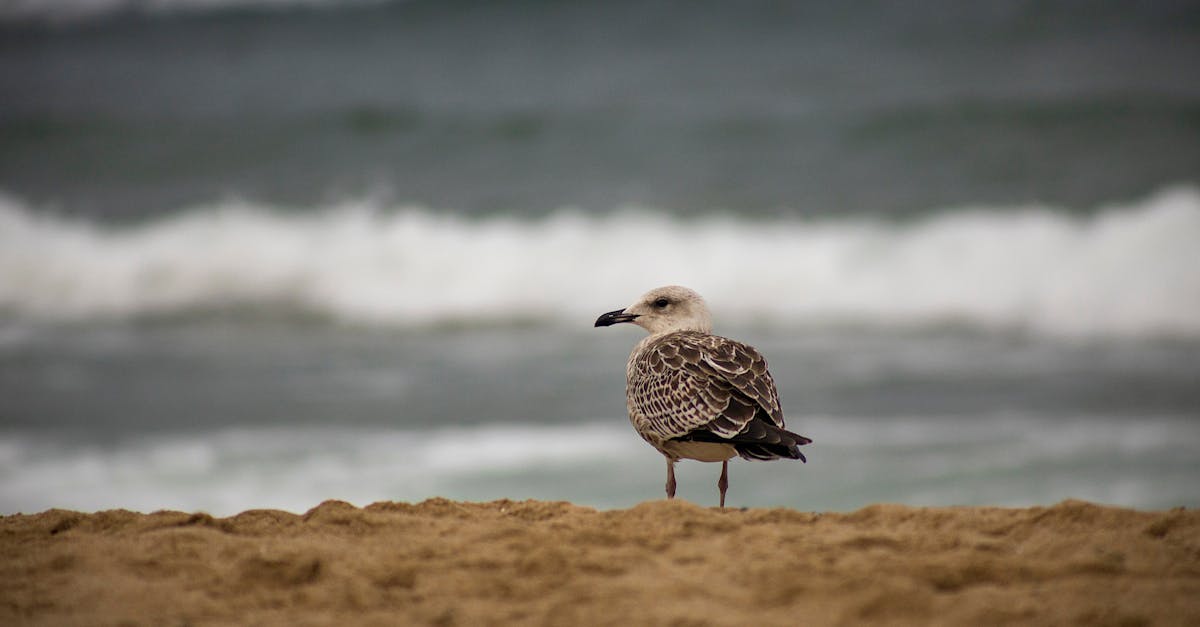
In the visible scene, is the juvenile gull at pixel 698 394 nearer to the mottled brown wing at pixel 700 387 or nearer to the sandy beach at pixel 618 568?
the mottled brown wing at pixel 700 387

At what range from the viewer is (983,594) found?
4.67m

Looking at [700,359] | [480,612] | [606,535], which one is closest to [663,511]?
[606,535]

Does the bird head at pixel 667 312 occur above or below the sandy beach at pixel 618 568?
above

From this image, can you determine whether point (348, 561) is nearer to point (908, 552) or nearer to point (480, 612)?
point (480, 612)

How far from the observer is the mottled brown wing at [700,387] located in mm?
7309

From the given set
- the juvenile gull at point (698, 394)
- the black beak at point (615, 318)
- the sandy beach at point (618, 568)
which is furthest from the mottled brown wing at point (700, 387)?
the sandy beach at point (618, 568)

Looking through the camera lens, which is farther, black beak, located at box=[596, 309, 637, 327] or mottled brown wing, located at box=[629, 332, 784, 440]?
black beak, located at box=[596, 309, 637, 327]

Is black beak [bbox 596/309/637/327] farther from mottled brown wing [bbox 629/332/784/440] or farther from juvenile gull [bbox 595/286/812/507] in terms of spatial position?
mottled brown wing [bbox 629/332/784/440]

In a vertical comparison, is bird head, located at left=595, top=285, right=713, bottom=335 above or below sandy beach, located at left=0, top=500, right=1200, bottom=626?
above

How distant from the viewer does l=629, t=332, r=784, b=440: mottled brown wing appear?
24.0 feet

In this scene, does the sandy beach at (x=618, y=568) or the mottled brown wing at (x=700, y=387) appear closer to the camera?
the sandy beach at (x=618, y=568)

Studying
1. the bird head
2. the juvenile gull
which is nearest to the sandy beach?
the juvenile gull

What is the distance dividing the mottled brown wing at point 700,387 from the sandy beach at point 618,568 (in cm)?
107

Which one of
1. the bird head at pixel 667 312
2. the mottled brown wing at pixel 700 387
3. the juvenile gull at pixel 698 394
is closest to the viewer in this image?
the juvenile gull at pixel 698 394
